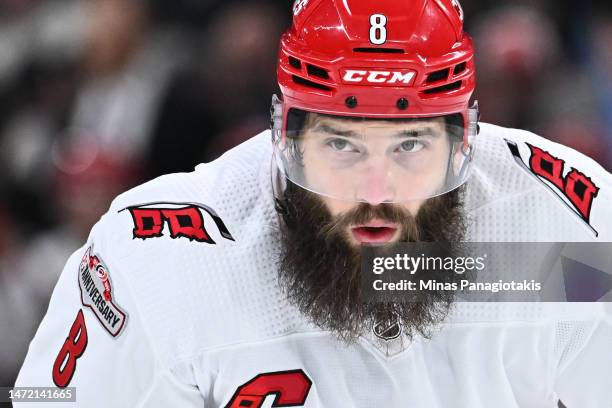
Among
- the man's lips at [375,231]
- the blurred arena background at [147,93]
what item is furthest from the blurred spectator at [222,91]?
the man's lips at [375,231]

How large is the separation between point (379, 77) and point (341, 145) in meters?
0.19

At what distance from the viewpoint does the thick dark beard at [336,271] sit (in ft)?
7.96

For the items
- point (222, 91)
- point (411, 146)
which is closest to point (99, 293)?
point (411, 146)

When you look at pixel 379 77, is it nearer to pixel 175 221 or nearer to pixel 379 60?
Answer: pixel 379 60

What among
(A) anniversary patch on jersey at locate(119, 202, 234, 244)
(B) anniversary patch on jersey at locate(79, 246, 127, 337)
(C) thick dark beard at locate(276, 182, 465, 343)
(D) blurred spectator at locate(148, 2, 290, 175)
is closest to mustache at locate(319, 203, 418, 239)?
(C) thick dark beard at locate(276, 182, 465, 343)

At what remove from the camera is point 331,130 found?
2334 millimetres

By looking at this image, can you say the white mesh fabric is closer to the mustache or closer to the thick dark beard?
the thick dark beard

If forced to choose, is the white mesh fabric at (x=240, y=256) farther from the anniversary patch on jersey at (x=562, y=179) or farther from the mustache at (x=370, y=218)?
the mustache at (x=370, y=218)

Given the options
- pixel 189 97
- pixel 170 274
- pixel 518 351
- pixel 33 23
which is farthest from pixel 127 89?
pixel 518 351

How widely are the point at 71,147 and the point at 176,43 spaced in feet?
1.92

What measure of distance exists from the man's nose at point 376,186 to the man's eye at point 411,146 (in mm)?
65

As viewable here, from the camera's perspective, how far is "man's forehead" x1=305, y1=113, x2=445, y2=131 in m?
2.27

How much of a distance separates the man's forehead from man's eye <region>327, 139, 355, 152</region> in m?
0.03

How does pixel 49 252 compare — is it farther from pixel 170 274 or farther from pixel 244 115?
pixel 170 274
